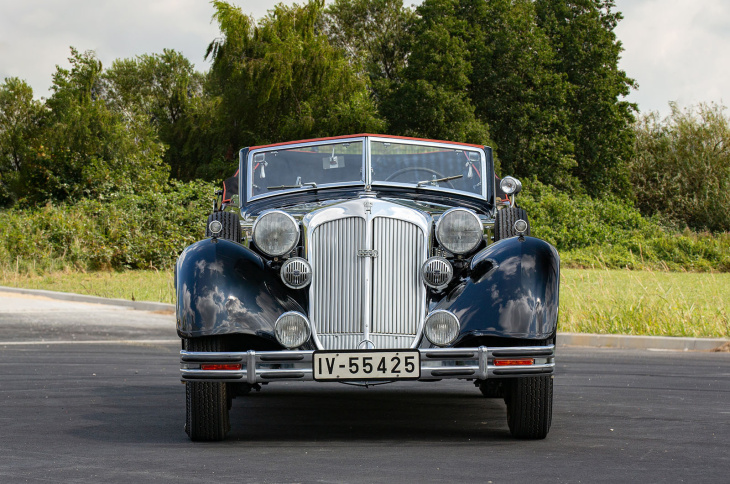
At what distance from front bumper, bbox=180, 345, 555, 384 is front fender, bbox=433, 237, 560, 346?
0.47 ft

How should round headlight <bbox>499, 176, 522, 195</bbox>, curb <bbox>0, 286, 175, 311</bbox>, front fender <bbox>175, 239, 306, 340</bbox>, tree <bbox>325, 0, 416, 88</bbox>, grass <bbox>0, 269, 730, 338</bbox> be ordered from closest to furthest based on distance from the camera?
front fender <bbox>175, 239, 306, 340</bbox>, round headlight <bbox>499, 176, 522, 195</bbox>, grass <bbox>0, 269, 730, 338</bbox>, curb <bbox>0, 286, 175, 311</bbox>, tree <bbox>325, 0, 416, 88</bbox>

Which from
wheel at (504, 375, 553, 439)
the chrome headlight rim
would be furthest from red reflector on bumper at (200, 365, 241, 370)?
wheel at (504, 375, 553, 439)

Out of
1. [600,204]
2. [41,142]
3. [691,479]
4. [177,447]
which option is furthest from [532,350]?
[41,142]

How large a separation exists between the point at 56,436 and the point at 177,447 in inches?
36.1

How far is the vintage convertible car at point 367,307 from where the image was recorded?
5227mm

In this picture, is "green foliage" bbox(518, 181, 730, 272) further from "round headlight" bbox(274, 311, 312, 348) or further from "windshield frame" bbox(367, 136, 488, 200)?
"round headlight" bbox(274, 311, 312, 348)

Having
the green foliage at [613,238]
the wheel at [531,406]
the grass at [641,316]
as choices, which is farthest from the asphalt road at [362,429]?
the green foliage at [613,238]

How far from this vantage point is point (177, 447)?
5402 millimetres

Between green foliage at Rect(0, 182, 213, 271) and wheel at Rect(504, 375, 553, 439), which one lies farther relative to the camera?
green foliage at Rect(0, 182, 213, 271)

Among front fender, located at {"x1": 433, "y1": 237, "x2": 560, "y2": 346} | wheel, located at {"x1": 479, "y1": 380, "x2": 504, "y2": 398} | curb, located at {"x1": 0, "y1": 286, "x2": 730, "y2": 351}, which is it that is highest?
front fender, located at {"x1": 433, "y1": 237, "x2": 560, "y2": 346}

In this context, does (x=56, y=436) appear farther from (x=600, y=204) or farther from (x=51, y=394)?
(x=600, y=204)

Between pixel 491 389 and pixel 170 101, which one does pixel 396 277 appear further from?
pixel 170 101

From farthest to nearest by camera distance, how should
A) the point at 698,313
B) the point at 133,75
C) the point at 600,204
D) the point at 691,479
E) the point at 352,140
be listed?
the point at 133,75 < the point at 600,204 < the point at 698,313 < the point at 352,140 < the point at 691,479

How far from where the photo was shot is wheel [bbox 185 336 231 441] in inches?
213
